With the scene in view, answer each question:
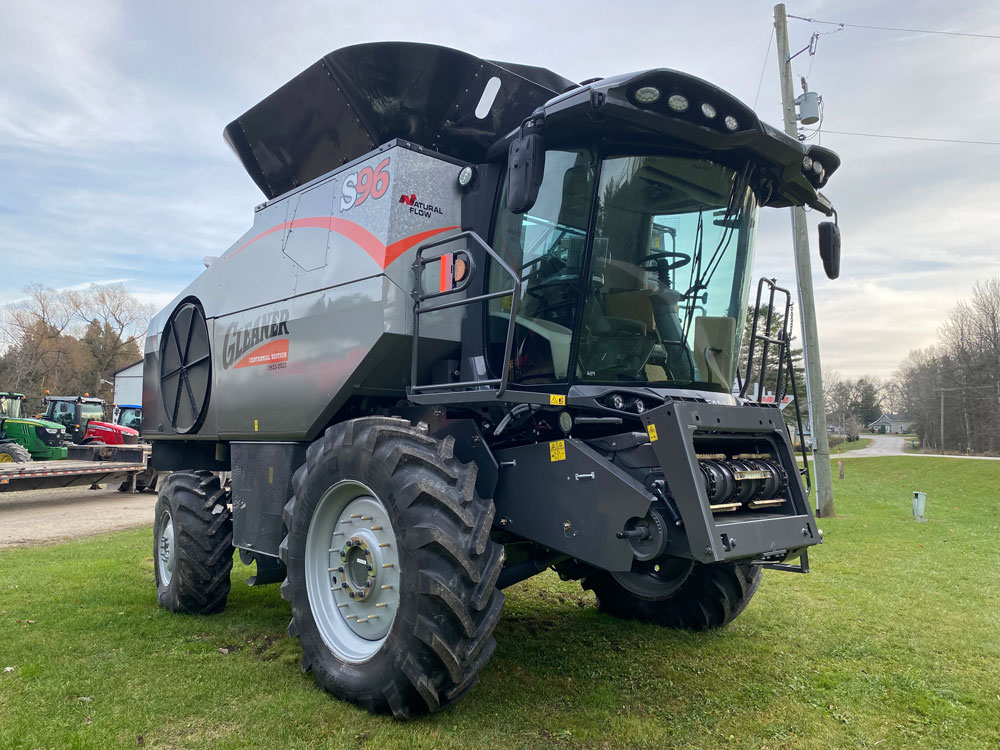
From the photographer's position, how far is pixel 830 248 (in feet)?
16.6

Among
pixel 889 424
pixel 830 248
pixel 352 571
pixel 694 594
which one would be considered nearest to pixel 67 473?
pixel 352 571

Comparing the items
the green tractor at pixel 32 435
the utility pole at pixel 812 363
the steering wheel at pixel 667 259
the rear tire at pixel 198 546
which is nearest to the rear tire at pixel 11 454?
the green tractor at pixel 32 435

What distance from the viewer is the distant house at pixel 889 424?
12369 centimetres

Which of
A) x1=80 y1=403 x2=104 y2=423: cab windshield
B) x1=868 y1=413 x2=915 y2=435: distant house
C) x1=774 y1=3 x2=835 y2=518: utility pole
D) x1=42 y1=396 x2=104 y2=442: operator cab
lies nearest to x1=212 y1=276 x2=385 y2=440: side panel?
x1=774 y1=3 x2=835 y2=518: utility pole

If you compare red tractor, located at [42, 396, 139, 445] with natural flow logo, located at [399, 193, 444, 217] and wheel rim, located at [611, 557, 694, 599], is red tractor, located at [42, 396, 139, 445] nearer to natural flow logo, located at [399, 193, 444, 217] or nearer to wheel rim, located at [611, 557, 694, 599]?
natural flow logo, located at [399, 193, 444, 217]

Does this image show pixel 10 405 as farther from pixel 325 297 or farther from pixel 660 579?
pixel 660 579

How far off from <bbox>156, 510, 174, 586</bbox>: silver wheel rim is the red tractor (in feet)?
68.9

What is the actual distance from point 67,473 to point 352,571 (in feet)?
51.1

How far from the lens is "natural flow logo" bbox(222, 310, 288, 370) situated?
208 inches

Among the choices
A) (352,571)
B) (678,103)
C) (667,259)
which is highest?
(678,103)

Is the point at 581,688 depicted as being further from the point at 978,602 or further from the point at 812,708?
the point at 978,602

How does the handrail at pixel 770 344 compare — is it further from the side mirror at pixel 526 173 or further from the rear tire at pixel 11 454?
the rear tire at pixel 11 454

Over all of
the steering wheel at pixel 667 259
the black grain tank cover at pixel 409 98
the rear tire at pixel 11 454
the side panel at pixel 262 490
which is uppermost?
the black grain tank cover at pixel 409 98

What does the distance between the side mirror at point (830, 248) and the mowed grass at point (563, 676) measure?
2.76 metres
